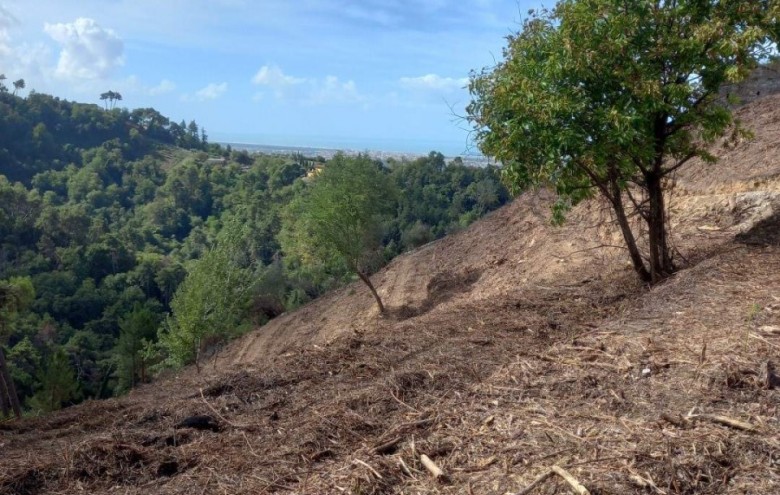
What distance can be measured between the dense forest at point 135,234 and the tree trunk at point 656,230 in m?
2.13

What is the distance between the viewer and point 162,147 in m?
118

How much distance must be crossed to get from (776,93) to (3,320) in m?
22.5

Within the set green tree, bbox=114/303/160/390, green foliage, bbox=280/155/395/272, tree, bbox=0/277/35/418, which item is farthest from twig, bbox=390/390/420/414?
green tree, bbox=114/303/160/390

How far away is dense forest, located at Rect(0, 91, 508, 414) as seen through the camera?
2391 centimetres

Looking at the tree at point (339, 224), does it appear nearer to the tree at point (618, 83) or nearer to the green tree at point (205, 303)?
the green tree at point (205, 303)

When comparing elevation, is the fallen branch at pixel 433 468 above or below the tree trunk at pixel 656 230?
below

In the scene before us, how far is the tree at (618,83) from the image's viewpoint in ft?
23.7

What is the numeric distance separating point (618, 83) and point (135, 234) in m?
74.9

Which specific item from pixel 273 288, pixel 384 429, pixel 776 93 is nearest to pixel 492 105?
pixel 384 429

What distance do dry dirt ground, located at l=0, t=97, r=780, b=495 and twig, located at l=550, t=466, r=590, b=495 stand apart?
38 mm

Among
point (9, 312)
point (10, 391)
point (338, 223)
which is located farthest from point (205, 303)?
point (10, 391)

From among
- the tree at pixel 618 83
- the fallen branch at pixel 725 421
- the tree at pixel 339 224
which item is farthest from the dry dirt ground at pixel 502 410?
the tree at pixel 339 224

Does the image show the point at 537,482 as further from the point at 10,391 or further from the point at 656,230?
the point at 10,391

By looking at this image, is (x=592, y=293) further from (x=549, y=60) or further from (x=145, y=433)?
(x=145, y=433)
